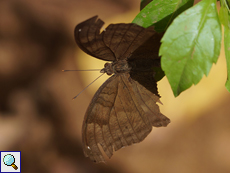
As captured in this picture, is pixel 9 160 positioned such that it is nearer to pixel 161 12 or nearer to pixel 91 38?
pixel 91 38

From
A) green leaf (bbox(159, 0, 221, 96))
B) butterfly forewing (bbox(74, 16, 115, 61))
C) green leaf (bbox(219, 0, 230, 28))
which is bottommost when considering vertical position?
green leaf (bbox(159, 0, 221, 96))

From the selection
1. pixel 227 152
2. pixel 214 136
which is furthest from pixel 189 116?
pixel 227 152

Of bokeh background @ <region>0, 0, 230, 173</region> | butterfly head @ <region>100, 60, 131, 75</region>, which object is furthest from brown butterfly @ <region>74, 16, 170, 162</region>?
bokeh background @ <region>0, 0, 230, 173</region>

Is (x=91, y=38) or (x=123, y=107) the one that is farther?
(x=123, y=107)

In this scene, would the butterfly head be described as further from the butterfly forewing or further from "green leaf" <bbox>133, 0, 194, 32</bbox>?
"green leaf" <bbox>133, 0, 194, 32</bbox>

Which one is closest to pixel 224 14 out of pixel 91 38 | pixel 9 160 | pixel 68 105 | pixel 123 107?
pixel 91 38

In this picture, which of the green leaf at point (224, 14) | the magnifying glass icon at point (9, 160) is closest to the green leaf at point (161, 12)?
the green leaf at point (224, 14)

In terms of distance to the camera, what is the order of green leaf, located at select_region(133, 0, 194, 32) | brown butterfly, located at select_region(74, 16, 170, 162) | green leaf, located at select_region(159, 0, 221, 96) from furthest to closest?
brown butterfly, located at select_region(74, 16, 170, 162) → green leaf, located at select_region(133, 0, 194, 32) → green leaf, located at select_region(159, 0, 221, 96)
